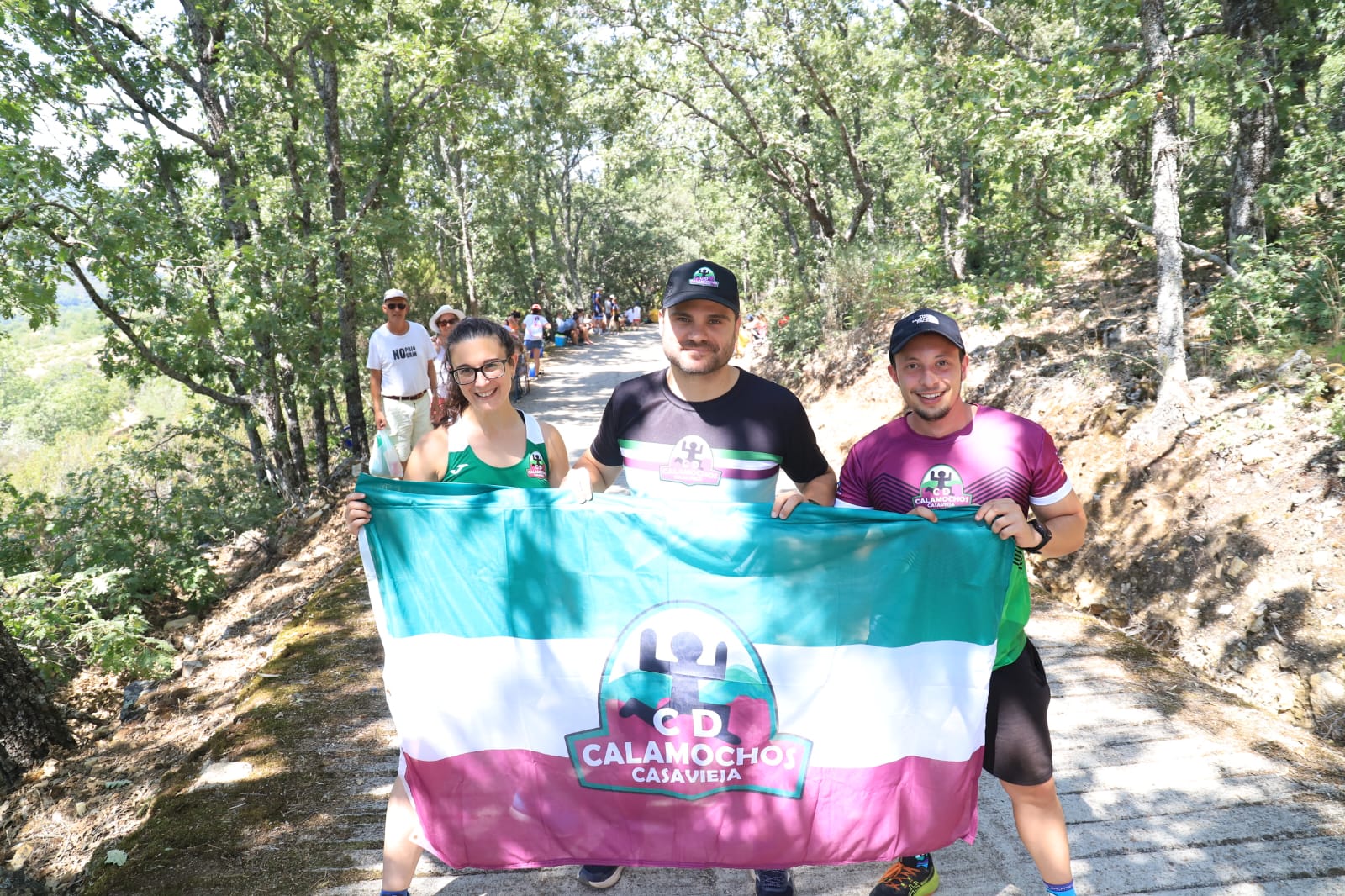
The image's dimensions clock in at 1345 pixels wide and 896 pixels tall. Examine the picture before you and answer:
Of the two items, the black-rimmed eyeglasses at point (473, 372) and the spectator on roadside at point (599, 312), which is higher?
the spectator on roadside at point (599, 312)

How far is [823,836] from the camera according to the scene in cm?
260

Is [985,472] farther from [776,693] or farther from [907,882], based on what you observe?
[907,882]

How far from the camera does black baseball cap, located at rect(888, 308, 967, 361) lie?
8.24ft

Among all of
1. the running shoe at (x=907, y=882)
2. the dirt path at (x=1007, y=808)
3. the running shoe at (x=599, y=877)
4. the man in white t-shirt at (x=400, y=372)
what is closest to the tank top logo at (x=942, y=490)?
the running shoe at (x=907, y=882)

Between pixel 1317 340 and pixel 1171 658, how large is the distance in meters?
3.57

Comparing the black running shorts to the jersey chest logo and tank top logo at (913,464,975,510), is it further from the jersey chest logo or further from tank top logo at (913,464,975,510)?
the jersey chest logo

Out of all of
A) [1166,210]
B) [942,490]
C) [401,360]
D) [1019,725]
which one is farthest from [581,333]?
[1019,725]

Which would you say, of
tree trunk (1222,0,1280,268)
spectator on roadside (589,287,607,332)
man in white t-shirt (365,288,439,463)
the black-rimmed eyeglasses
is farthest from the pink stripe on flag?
spectator on roadside (589,287,607,332)

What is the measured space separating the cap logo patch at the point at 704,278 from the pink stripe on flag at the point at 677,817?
1.74 meters

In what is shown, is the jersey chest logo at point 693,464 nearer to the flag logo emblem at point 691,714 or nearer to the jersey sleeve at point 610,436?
the jersey sleeve at point 610,436

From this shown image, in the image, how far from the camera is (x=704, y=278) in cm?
276

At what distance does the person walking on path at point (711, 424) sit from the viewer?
2775 millimetres

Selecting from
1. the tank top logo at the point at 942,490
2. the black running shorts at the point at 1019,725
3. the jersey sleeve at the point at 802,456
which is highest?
the jersey sleeve at the point at 802,456

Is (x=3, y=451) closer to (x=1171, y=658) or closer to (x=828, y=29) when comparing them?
(x=828, y=29)
